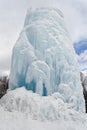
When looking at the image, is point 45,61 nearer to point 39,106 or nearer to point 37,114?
point 39,106

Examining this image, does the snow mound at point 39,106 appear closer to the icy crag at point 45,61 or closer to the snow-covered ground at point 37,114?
the snow-covered ground at point 37,114

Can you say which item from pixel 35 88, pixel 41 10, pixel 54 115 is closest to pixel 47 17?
pixel 41 10

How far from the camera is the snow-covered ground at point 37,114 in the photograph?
786 inches

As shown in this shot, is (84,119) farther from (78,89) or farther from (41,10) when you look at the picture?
(41,10)

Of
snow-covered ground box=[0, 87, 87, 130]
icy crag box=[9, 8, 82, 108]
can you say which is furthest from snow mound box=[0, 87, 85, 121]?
icy crag box=[9, 8, 82, 108]

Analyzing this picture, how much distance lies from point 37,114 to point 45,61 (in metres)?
3.29

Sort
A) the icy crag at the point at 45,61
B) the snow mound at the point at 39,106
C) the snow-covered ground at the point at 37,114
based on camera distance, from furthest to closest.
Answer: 1. the icy crag at the point at 45,61
2. the snow mound at the point at 39,106
3. the snow-covered ground at the point at 37,114

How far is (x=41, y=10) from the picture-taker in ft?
78.6

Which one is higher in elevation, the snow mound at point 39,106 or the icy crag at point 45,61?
the icy crag at point 45,61

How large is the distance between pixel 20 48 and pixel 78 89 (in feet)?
13.4

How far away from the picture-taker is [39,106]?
20688 millimetres

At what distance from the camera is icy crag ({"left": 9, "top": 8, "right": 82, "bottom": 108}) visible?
2186 cm

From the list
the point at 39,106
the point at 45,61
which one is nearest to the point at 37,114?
the point at 39,106

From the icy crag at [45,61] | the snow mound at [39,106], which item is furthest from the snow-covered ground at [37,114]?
the icy crag at [45,61]
